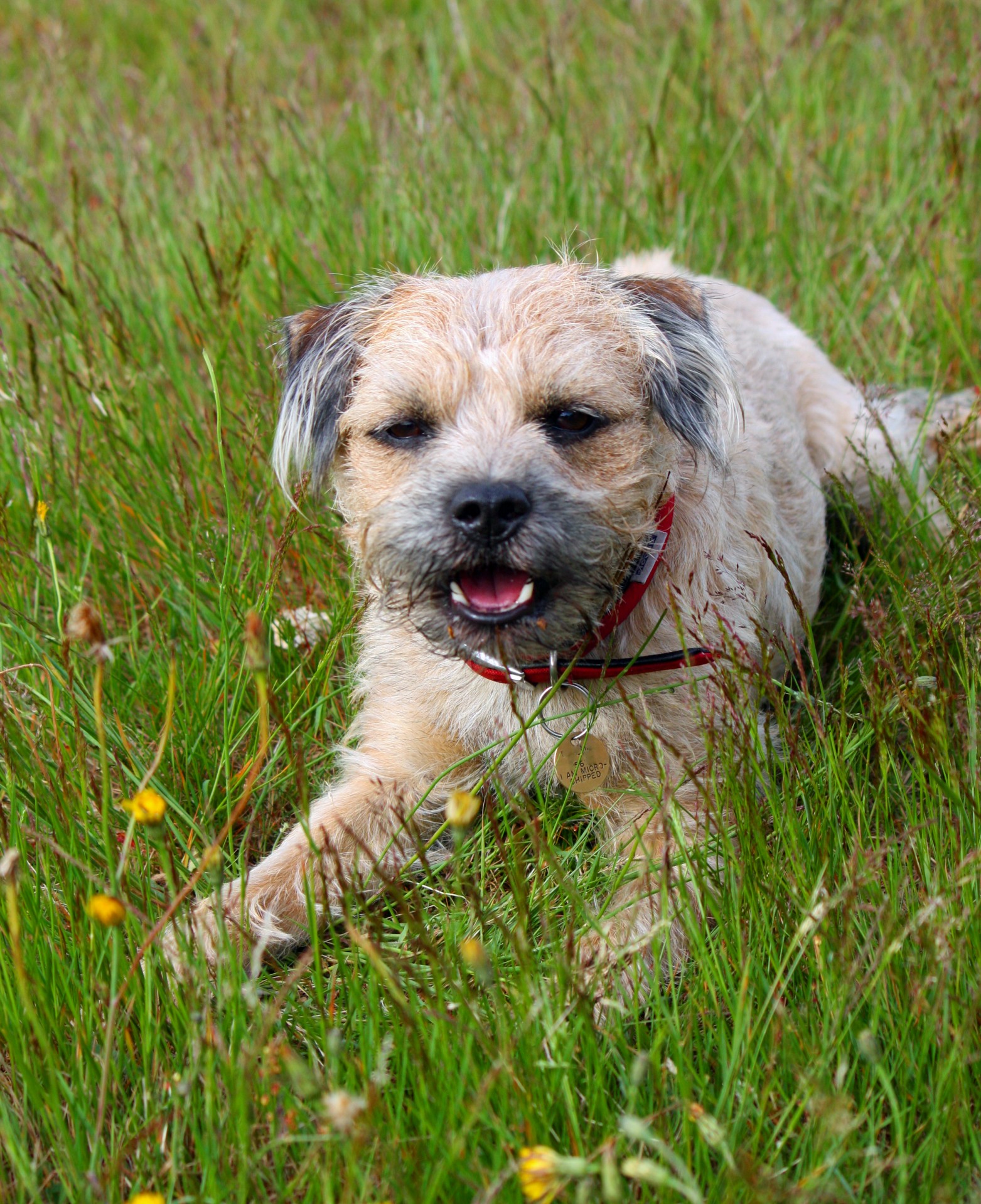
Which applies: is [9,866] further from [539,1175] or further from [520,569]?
[520,569]

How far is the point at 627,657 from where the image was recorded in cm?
238

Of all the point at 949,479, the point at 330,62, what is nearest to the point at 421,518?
the point at 949,479

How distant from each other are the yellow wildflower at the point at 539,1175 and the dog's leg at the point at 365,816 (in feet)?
3.44

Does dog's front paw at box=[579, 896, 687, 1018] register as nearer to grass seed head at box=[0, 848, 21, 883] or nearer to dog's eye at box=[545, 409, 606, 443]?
grass seed head at box=[0, 848, 21, 883]

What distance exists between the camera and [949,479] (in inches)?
110

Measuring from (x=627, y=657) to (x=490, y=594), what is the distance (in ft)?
1.22

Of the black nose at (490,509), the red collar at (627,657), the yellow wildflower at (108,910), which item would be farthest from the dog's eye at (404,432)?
the yellow wildflower at (108,910)

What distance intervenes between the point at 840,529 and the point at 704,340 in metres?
1.31

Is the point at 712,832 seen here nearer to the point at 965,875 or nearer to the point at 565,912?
the point at 565,912

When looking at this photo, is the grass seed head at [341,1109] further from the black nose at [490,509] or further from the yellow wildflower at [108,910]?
the black nose at [490,509]

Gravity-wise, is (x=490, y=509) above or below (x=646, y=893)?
above

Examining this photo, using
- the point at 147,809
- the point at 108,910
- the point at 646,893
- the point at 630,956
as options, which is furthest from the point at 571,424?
the point at 108,910

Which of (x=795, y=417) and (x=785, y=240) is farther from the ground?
(x=785, y=240)

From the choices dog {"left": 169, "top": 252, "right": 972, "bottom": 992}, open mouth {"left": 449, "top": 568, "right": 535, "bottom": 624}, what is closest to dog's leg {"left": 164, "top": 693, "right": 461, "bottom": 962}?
dog {"left": 169, "top": 252, "right": 972, "bottom": 992}
